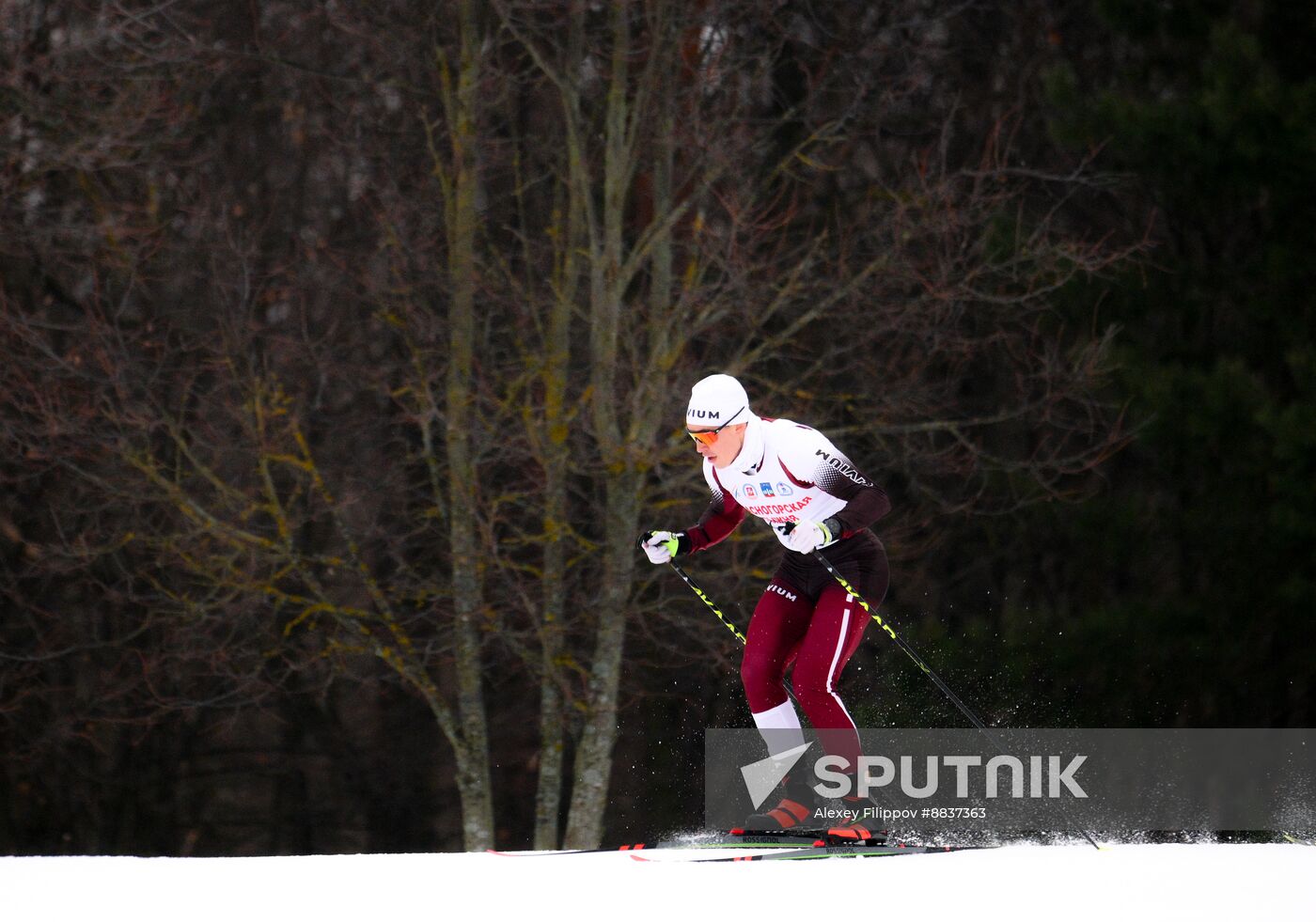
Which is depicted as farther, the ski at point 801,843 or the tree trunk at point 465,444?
the tree trunk at point 465,444

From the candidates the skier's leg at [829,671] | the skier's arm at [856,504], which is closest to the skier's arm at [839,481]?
the skier's arm at [856,504]

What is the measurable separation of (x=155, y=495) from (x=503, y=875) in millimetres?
6432

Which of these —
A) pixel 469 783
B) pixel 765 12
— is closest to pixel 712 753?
pixel 469 783

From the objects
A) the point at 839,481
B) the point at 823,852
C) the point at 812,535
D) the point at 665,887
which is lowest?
the point at 665,887

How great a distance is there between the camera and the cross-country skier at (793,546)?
5.81 metres

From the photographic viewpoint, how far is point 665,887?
514 cm

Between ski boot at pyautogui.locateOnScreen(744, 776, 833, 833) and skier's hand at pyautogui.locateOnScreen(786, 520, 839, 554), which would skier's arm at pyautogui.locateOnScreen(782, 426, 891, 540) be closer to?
skier's hand at pyautogui.locateOnScreen(786, 520, 839, 554)

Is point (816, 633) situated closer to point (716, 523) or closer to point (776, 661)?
point (776, 661)

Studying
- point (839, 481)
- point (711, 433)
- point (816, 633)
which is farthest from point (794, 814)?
point (711, 433)

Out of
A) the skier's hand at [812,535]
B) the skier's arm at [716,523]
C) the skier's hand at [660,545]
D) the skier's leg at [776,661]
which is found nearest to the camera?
the skier's hand at [812,535]

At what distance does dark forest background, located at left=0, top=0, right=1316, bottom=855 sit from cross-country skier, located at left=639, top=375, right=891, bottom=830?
3.64 meters

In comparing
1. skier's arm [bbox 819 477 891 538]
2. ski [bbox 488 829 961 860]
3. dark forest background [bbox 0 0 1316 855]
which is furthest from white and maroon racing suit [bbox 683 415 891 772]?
dark forest background [bbox 0 0 1316 855]

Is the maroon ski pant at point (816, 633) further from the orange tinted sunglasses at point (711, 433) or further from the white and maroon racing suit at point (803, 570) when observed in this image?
the orange tinted sunglasses at point (711, 433)

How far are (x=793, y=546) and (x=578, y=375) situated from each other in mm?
6164
